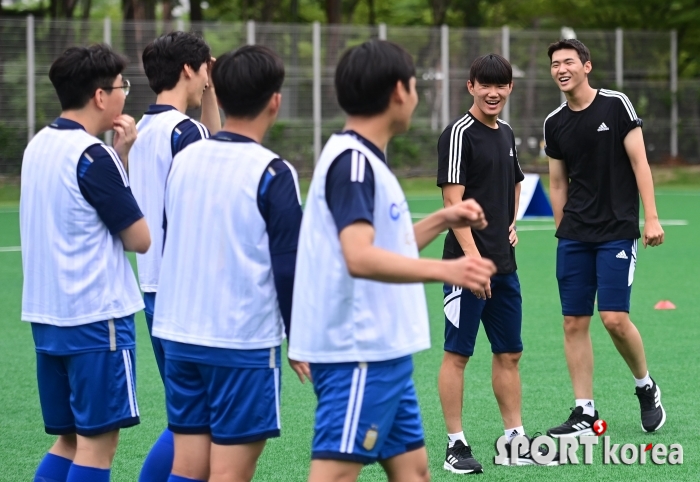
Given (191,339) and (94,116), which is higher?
(94,116)

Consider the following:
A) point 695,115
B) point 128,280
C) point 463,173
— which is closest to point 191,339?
point 128,280

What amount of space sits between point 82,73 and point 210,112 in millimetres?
1034

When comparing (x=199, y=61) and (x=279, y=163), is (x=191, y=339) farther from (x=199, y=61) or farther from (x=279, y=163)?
(x=199, y=61)

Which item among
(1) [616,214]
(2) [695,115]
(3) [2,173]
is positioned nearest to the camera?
(1) [616,214]

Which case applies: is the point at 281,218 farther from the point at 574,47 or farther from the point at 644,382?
the point at 644,382

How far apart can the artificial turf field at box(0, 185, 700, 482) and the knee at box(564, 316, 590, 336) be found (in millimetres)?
575

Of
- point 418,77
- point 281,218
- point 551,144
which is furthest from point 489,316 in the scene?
point 418,77

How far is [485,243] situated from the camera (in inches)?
228

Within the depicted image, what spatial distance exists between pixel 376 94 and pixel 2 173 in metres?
23.1

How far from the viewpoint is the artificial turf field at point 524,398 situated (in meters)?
5.61

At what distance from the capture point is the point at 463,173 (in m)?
5.72

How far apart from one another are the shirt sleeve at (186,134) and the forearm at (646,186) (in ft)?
8.94

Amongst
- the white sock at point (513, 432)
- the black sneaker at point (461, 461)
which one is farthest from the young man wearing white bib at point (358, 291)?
the white sock at point (513, 432)

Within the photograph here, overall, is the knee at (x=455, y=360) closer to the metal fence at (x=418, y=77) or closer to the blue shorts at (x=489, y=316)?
the blue shorts at (x=489, y=316)
